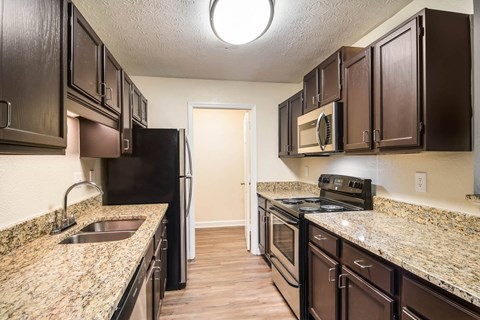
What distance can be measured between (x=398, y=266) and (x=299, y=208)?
1.08 m

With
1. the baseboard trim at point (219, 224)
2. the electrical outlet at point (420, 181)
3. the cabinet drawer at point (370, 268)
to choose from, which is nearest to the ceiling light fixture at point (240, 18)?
the electrical outlet at point (420, 181)

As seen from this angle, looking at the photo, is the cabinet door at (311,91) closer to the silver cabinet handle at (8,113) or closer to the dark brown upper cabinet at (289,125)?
the dark brown upper cabinet at (289,125)

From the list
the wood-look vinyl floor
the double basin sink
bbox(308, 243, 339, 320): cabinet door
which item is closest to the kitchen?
the double basin sink

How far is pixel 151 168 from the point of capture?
2.54 m

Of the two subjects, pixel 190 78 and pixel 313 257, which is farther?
pixel 190 78

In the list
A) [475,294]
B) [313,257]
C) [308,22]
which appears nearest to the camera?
[475,294]

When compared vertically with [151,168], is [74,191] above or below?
below

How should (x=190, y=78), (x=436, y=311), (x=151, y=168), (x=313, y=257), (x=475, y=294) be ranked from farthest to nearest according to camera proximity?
1. (x=190, y=78)
2. (x=151, y=168)
3. (x=313, y=257)
4. (x=436, y=311)
5. (x=475, y=294)

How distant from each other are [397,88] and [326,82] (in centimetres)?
78

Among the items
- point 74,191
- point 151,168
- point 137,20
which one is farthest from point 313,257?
point 137,20

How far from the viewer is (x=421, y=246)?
122 centimetres

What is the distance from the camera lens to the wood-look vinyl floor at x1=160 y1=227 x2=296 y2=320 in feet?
7.15

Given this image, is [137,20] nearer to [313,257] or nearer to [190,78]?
[190,78]

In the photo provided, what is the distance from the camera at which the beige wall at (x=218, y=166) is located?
4867mm
